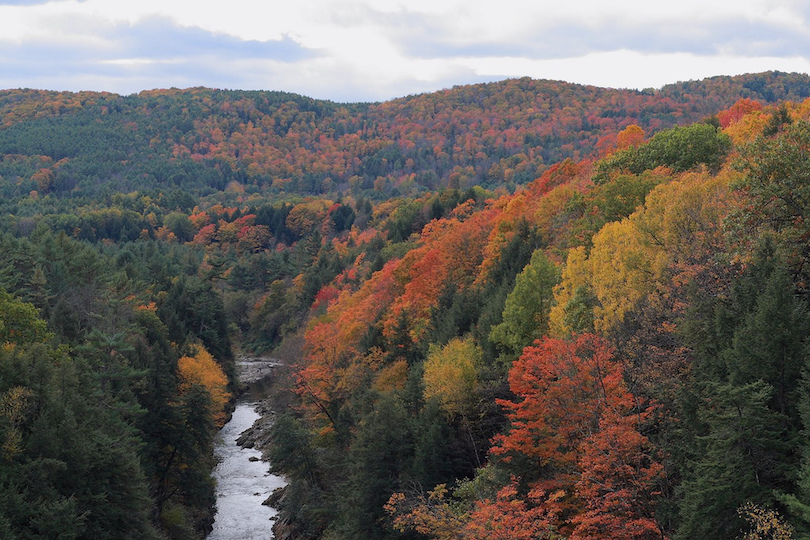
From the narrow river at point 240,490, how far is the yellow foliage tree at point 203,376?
133 inches

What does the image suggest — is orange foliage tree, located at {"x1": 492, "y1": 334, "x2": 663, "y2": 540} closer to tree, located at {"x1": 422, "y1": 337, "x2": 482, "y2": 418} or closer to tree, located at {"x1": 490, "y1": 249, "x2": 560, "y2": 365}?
tree, located at {"x1": 422, "y1": 337, "x2": 482, "y2": 418}

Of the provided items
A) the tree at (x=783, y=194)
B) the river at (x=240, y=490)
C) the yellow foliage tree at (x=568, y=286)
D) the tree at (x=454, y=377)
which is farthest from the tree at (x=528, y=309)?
the river at (x=240, y=490)

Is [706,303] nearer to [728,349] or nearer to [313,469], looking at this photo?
[728,349]

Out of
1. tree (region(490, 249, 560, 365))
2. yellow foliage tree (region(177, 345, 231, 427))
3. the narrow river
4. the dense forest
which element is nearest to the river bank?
the narrow river

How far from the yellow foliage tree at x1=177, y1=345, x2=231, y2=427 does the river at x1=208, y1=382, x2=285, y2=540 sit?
3.31 meters

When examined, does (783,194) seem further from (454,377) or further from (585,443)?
(454,377)

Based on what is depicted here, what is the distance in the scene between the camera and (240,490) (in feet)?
176

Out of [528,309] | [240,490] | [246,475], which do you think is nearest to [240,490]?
[240,490]

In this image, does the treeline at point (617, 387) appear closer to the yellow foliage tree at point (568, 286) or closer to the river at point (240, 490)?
the yellow foliage tree at point (568, 286)

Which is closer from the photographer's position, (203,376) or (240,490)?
(240,490)

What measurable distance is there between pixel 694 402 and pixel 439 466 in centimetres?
1580

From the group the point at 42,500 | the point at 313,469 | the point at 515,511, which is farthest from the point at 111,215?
the point at 515,511

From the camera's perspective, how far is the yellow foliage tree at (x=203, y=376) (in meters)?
59.3

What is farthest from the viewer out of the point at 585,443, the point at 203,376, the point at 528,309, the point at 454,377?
the point at 203,376
